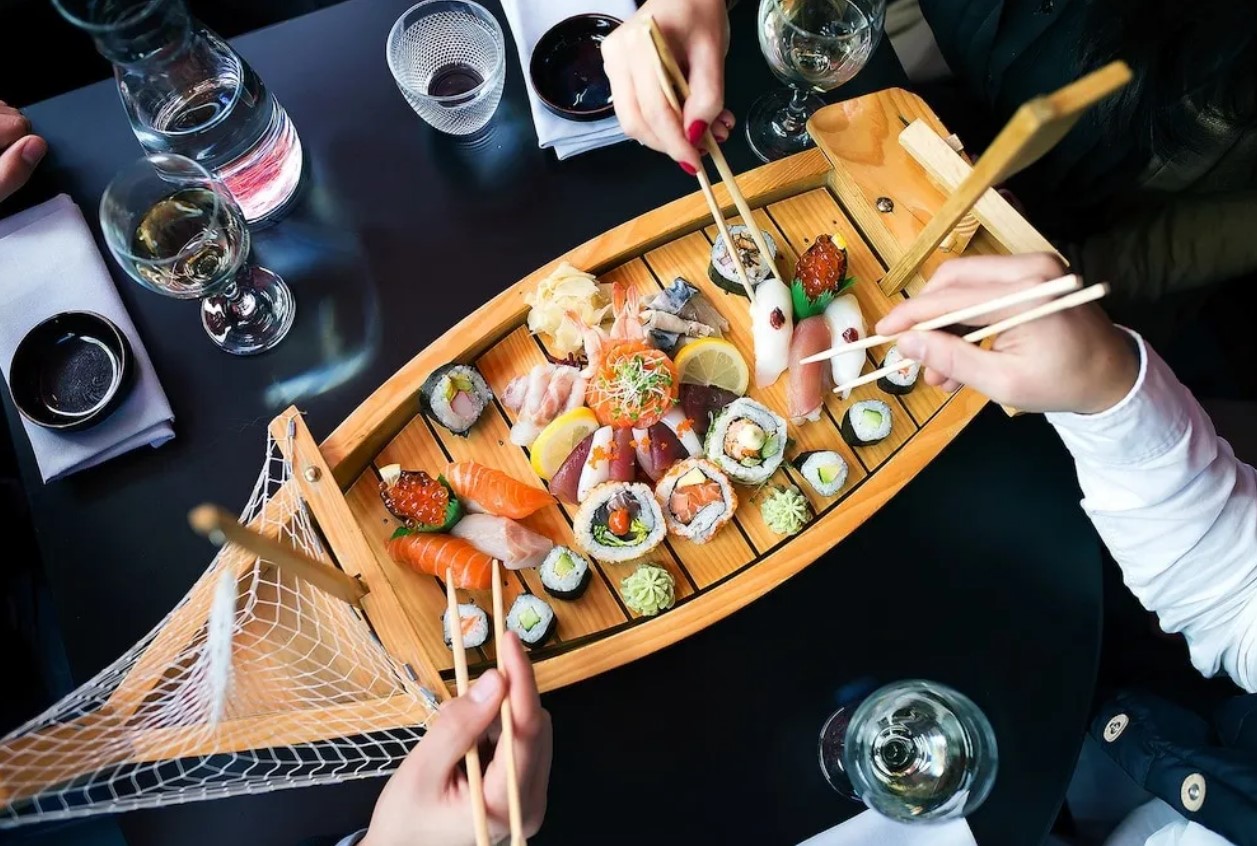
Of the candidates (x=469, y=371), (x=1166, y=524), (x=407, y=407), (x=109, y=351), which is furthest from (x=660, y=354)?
(x=109, y=351)

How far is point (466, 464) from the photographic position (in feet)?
5.31

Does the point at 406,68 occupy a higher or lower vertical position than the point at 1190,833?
higher

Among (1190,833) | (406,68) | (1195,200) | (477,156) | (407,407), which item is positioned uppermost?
(406,68)

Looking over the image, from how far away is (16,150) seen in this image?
5.63 feet

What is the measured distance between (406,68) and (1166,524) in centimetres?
164

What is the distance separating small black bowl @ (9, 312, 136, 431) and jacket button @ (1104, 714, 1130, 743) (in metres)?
2.05

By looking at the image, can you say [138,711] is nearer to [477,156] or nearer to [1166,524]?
[477,156]

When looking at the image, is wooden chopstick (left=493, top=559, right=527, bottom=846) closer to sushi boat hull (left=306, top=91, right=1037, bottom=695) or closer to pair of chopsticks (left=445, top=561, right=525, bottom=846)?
pair of chopsticks (left=445, top=561, right=525, bottom=846)

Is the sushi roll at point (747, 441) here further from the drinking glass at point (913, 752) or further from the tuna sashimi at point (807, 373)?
the drinking glass at point (913, 752)

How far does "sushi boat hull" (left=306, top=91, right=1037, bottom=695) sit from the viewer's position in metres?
1.53

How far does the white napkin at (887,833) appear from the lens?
1469 millimetres

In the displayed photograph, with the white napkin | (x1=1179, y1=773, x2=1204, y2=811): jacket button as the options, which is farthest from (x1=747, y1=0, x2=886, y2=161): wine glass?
(x1=1179, y1=773, x2=1204, y2=811): jacket button

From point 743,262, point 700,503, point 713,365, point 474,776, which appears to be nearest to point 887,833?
point 700,503

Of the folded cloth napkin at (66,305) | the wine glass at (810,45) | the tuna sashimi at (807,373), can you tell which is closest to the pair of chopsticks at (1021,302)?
the tuna sashimi at (807,373)
